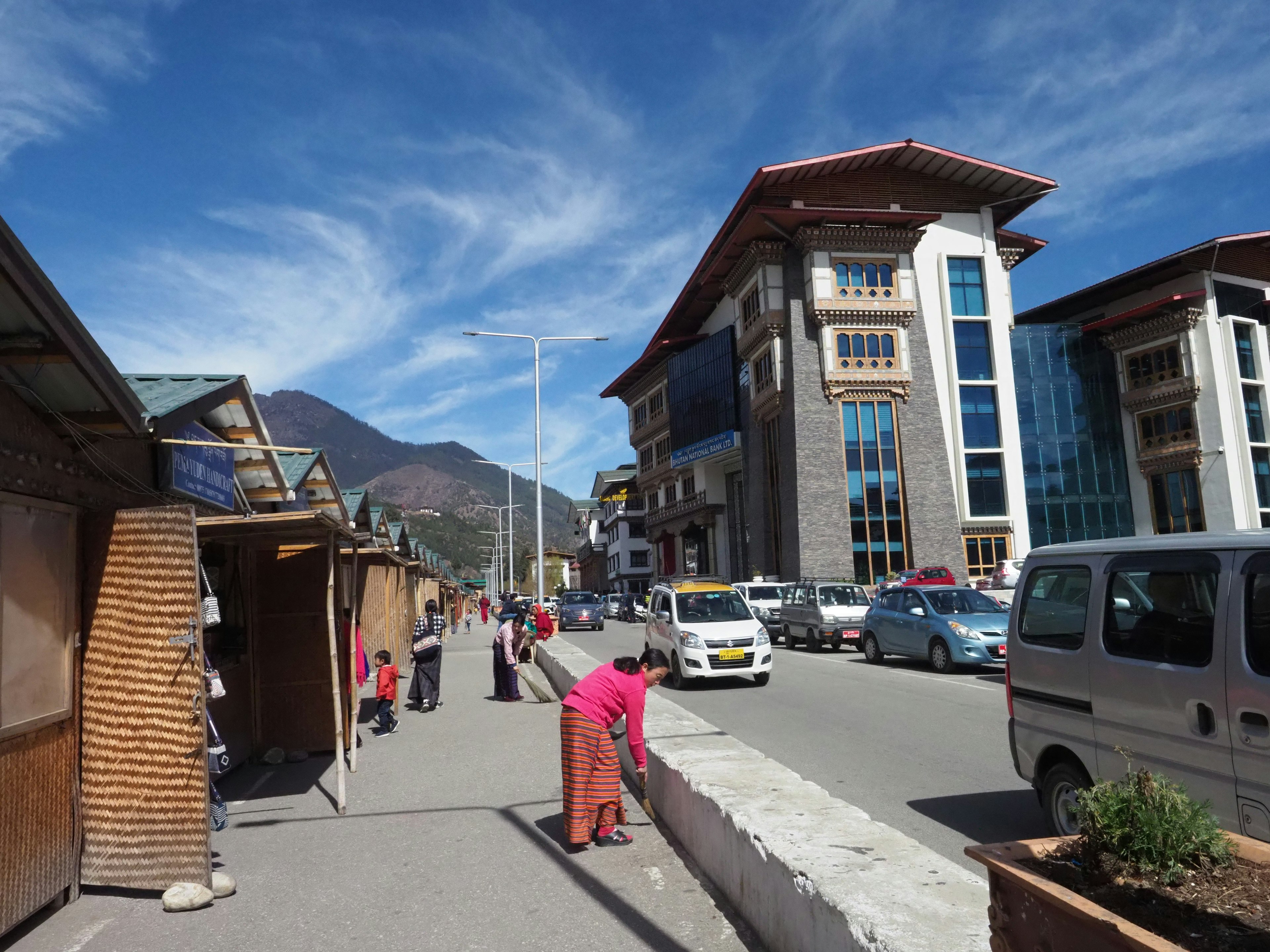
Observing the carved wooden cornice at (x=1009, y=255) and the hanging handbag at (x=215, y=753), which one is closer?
the hanging handbag at (x=215, y=753)

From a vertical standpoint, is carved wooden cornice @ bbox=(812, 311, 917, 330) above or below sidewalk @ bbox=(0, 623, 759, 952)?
above

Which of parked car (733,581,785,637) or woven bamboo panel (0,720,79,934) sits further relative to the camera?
parked car (733,581,785,637)

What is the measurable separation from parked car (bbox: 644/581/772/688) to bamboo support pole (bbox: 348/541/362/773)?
18.6 ft

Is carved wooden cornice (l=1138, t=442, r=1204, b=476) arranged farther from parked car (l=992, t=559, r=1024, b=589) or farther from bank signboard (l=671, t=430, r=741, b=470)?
bank signboard (l=671, t=430, r=741, b=470)

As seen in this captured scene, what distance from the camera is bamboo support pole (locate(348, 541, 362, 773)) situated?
9758 mm

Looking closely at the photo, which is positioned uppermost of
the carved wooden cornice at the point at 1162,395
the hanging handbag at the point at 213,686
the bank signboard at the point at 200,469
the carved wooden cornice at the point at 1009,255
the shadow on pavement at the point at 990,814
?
the carved wooden cornice at the point at 1009,255

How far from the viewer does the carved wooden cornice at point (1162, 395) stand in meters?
49.4

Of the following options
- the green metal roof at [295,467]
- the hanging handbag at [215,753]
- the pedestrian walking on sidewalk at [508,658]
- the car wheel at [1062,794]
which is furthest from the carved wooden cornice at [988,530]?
the hanging handbag at [215,753]

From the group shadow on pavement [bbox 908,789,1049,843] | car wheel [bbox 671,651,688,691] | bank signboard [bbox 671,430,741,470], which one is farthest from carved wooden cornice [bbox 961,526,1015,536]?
shadow on pavement [bbox 908,789,1049,843]

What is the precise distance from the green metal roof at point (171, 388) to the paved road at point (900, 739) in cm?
606

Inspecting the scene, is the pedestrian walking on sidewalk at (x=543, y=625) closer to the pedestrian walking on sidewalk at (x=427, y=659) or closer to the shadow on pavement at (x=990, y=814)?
the pedestrian walking on sidewalk at (x=427, y=659)

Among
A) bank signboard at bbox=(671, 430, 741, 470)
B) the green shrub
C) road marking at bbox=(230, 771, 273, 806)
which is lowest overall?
road marking at bbox=(230, 771, 273, 806)

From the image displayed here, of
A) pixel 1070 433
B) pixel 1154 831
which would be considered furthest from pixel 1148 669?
pixel 1070 433

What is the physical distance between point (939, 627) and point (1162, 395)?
41.7 m
